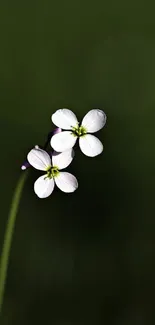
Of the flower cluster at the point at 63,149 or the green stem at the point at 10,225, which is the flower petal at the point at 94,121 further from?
the green stem at the point at 10,225

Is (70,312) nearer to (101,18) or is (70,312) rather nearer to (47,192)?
(47,192)

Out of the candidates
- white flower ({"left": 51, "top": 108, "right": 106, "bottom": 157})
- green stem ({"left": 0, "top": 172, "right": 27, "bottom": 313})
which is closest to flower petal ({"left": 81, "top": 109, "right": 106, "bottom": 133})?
white flower ({"left": 51, "top": 108, "right": 106, "bottom": 157})

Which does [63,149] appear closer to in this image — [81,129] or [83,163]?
[81,129]

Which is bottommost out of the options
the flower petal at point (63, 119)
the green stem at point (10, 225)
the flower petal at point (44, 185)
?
the green stem at point (10, 225)

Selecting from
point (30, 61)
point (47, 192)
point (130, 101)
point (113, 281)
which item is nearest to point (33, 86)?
point (30, 61)

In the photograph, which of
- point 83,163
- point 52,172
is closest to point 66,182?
point 52,172

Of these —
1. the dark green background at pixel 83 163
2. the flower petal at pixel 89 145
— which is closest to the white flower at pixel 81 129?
the flower petal at pixel 89 145
